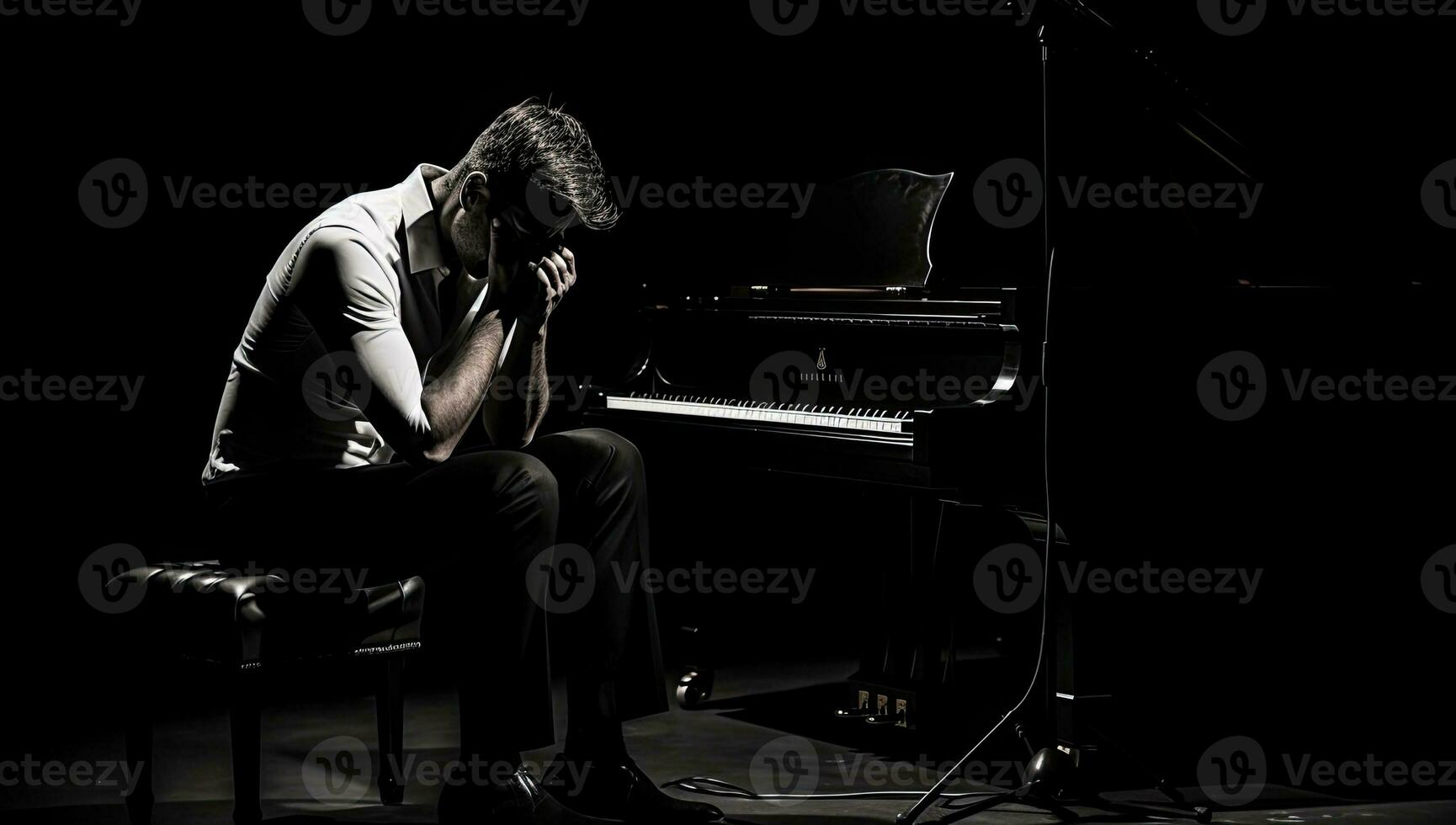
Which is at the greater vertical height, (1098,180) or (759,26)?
(759,26)

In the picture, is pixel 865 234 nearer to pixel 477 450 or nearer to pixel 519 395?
pixel 519 395

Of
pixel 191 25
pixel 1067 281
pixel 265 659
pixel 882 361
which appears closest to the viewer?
pixel 265 659

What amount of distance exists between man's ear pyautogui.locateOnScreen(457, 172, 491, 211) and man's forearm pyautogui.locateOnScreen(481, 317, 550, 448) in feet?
0.81

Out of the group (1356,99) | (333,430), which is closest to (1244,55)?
(1356,99)

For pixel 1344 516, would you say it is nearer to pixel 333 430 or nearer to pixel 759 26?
pixel 333 430

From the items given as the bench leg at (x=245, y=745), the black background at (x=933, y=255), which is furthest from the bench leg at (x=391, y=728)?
the black background at (x=933, y=255)

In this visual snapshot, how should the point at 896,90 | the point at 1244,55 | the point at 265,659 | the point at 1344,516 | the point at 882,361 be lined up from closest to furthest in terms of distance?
the point at 265,659 → the point at 1344,516 → the point at 882,361 → the point at 1244,55 → the point at 896,90

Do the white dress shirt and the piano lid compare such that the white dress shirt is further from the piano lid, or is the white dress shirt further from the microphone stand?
the piano lid

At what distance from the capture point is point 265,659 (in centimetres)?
266

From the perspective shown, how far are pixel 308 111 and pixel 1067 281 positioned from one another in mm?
2589

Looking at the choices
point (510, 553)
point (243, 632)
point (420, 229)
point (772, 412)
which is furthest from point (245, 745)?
point (772, 412)

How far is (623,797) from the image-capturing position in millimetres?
2682

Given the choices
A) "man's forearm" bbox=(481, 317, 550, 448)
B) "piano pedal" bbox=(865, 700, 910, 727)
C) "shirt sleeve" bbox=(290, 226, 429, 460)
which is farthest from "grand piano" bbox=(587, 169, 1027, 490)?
"shirt sleeve" bbox=(290, 226, 429, 460)

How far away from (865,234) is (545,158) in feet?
4.70
